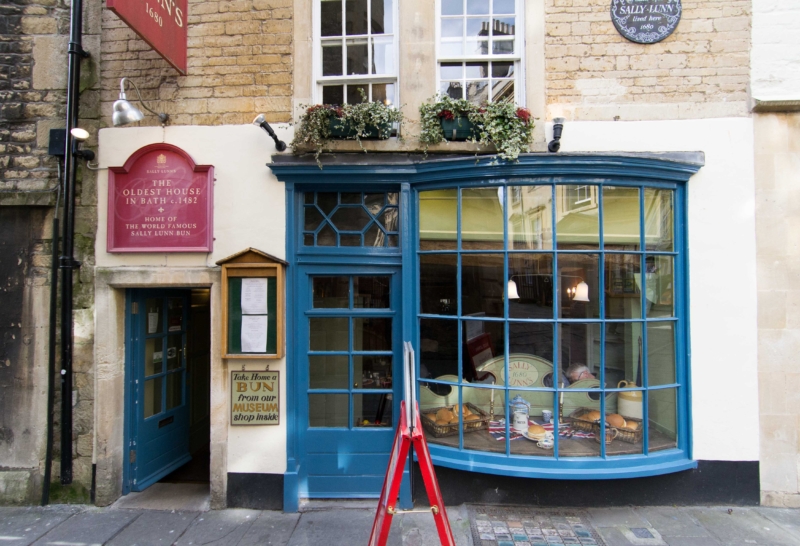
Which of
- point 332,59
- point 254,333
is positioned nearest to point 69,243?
point 254,333

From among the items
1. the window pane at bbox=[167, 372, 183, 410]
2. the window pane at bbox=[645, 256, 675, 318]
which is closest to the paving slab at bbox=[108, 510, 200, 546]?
the window pane at bbox=[167, 372, 183, 410]

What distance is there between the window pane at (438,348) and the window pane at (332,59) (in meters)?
2.90

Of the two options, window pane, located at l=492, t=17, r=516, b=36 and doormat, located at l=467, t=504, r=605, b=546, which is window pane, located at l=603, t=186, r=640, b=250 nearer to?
window pane, located at l=492, t=17, r=516, b=36

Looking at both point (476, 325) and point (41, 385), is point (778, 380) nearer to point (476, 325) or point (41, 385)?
point (476, 325)

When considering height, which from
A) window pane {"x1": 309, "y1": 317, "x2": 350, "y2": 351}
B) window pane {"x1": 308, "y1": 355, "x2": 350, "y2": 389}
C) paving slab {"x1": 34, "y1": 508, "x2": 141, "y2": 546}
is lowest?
paving slab {"x1": 34, "y1": 508, "x2": 141, "y2": 546}

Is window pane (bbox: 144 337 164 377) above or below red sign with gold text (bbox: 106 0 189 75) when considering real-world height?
below

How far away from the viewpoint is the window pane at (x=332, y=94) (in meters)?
4.97

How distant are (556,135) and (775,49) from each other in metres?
2.42

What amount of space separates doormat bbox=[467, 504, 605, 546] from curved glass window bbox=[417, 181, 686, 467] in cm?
56

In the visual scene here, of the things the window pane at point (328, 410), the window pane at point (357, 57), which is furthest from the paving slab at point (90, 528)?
the window pane at point (357, 57)

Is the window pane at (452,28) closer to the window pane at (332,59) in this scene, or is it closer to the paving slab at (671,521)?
the window pane at (332,59)

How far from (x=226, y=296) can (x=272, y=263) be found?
58cm

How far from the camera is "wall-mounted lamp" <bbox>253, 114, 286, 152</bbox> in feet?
14.0

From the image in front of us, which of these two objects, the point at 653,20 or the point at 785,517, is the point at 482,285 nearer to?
the point at 653,20
